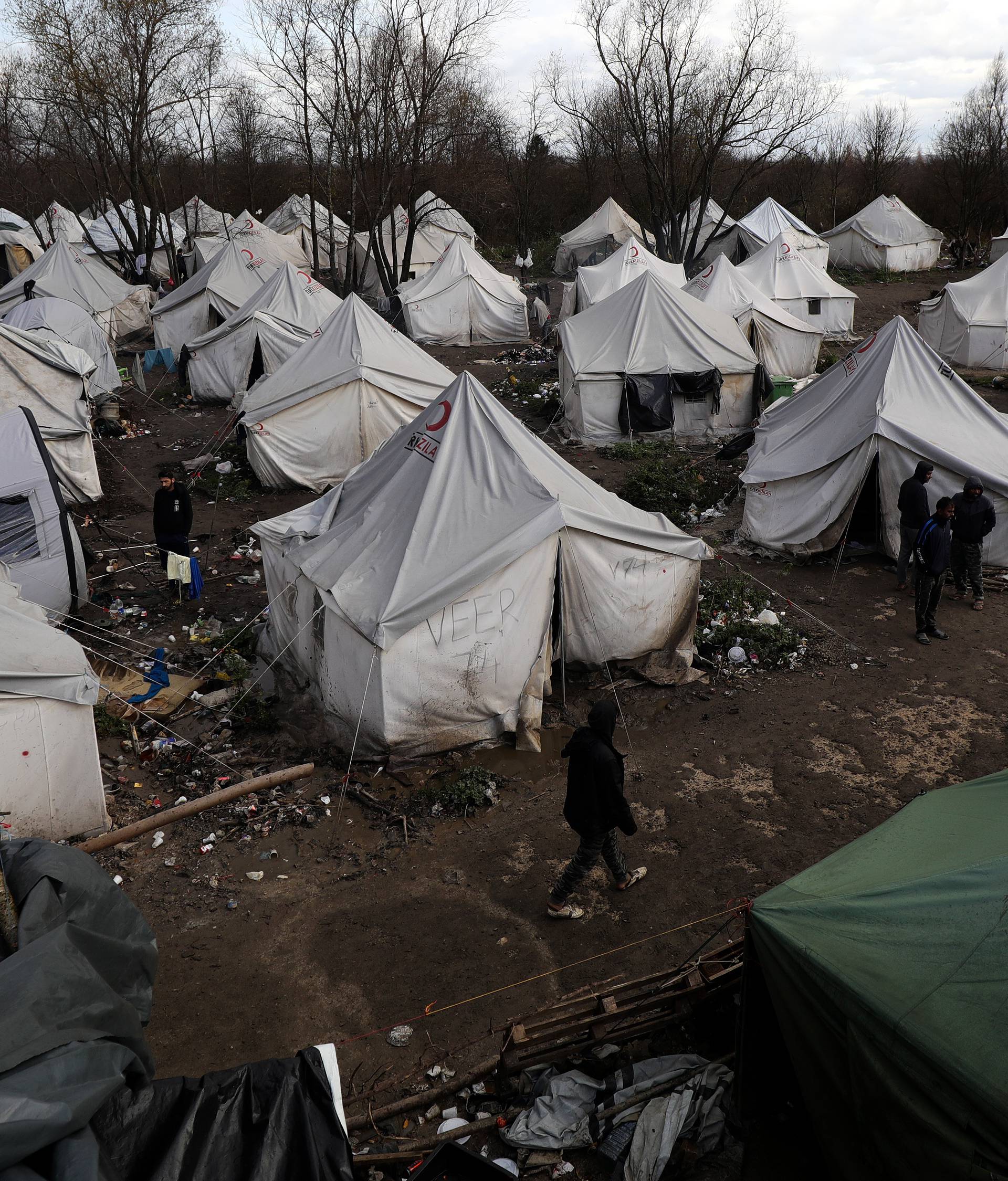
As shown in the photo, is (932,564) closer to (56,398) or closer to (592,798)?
(592,798)

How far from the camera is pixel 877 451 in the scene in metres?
10.6

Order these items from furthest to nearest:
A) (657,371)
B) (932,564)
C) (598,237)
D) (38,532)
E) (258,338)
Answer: (598,237) → (258,338) → (657,371) → (38,532) → (932,564)

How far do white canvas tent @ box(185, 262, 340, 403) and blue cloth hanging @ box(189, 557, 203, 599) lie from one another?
8328 mm

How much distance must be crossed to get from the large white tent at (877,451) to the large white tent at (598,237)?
21.8 m

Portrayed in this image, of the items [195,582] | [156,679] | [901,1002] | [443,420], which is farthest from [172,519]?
[901,1002]

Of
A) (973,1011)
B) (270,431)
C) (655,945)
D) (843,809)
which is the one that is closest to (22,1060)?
(973,1011)

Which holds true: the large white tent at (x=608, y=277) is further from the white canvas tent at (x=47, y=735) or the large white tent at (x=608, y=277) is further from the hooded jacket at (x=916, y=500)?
the white canvas tent at (x=47, y=735)

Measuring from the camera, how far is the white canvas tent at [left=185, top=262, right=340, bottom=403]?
17.9 m

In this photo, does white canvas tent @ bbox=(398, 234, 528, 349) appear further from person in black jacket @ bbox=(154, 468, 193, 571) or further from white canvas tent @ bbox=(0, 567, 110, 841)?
white canvas tent @ bbox=(0, 567, 110, 841)

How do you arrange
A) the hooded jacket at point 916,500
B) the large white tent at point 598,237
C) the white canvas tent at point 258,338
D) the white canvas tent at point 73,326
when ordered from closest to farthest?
Answer: the hooded jacket at point 916,500 < the white canvas tent at point 258,338 < the white canvas tent at point 73,326 < the large white tent at point 598,237

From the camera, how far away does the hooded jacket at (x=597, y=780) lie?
5.48 metres

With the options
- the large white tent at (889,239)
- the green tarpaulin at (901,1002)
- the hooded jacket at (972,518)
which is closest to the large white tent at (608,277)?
the large white tent at (889,239)

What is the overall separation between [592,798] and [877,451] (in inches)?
276

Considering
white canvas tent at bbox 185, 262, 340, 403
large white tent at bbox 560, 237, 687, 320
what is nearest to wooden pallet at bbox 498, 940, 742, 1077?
white canvas tent at bbox 185, 262, 340, 403
